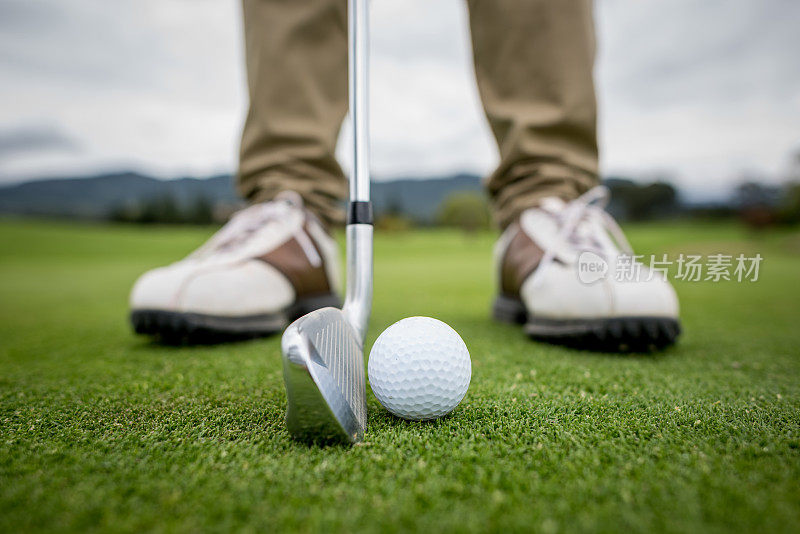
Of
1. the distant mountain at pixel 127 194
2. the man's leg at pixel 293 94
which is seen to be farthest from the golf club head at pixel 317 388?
the distant mountain at pixel 127 194

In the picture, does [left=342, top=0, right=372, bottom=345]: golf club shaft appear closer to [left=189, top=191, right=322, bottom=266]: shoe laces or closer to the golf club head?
the golf club head

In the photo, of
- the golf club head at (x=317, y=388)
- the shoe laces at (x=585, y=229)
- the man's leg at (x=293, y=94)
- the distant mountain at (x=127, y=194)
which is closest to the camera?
the golf club head at (x=317, y=388)

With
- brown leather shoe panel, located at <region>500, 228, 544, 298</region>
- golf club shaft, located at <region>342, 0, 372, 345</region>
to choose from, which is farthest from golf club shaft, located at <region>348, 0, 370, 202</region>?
brown leather shoe panel, located at <region>500, 228, 544, 298</region>

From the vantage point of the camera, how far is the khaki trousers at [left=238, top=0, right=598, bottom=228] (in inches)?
71.2

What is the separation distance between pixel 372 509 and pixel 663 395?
79 centimetres

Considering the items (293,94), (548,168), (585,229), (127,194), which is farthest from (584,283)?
(127,194)

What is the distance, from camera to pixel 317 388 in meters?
0.77

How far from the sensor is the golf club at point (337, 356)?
78 cm

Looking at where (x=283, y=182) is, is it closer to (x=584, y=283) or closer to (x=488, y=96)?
(x=488, y=96)

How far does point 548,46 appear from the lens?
1797mm

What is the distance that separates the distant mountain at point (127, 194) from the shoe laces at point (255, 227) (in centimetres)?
714

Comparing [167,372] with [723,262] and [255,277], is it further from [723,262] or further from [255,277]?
[723,262]

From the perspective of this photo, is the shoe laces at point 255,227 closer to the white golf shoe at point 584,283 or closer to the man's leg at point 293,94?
the man's leg at point 293,94

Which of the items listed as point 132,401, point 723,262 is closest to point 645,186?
point 723,262
